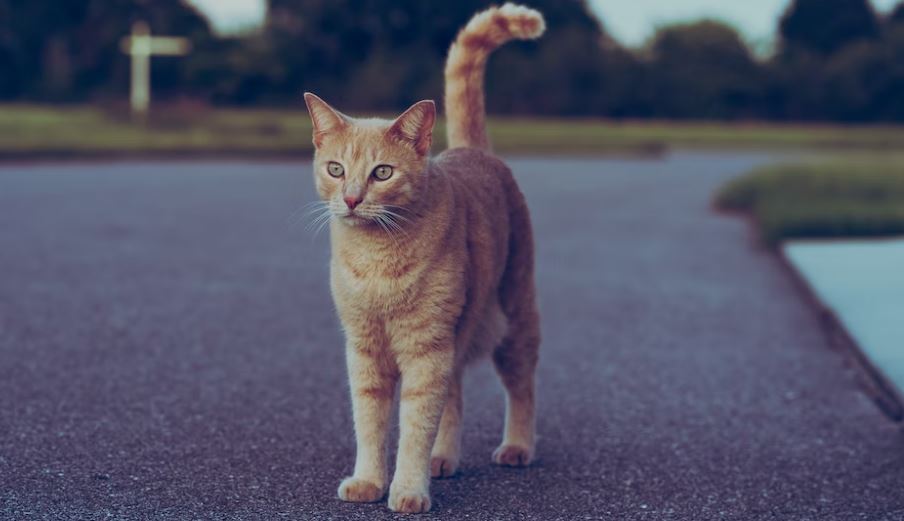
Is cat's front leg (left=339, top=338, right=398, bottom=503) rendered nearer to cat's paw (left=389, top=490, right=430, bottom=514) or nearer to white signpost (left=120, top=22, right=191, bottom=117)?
cat's paw (left=389, top=490, right=430, bottom=514)

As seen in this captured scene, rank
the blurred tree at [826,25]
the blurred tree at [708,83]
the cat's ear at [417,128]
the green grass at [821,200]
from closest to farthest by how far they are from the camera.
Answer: the cat's ear at [417,128] → the green grass at [821,200] → the blurred tree at [708,83] → the blurred tree at [826,25]

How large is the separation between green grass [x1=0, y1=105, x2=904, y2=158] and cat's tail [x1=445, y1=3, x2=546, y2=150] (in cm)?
1276

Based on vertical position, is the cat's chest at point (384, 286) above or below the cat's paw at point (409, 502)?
above

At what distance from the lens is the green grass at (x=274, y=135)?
19.4 m

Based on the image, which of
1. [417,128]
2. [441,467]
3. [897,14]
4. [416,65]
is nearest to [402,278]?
[417,128]

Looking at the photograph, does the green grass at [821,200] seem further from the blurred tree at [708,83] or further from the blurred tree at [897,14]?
the blurred tree at [897,14]

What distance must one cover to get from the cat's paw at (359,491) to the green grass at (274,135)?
1355 cm

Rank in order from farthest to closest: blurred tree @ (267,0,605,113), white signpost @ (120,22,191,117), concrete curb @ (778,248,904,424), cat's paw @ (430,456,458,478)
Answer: blurred tree @ (267,0,605,113)
white signpost @ (120,22,191,117)
concrete curb @ (778,248,904,424)
cat's paw @ (430,456,458,478)

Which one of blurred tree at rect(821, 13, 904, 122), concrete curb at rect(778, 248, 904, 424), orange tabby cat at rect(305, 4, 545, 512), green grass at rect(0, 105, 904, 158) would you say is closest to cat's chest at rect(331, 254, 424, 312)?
orange tabby cat at rect(305, 4, 545, 512)

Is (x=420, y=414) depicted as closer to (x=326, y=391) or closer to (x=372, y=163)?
(x=372, y=163)

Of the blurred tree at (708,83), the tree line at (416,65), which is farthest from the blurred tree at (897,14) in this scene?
the blurred tree at (708,83)

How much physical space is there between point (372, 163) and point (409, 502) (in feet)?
3.17

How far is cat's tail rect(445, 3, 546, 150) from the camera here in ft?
14.2

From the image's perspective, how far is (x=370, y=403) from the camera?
3604mm
